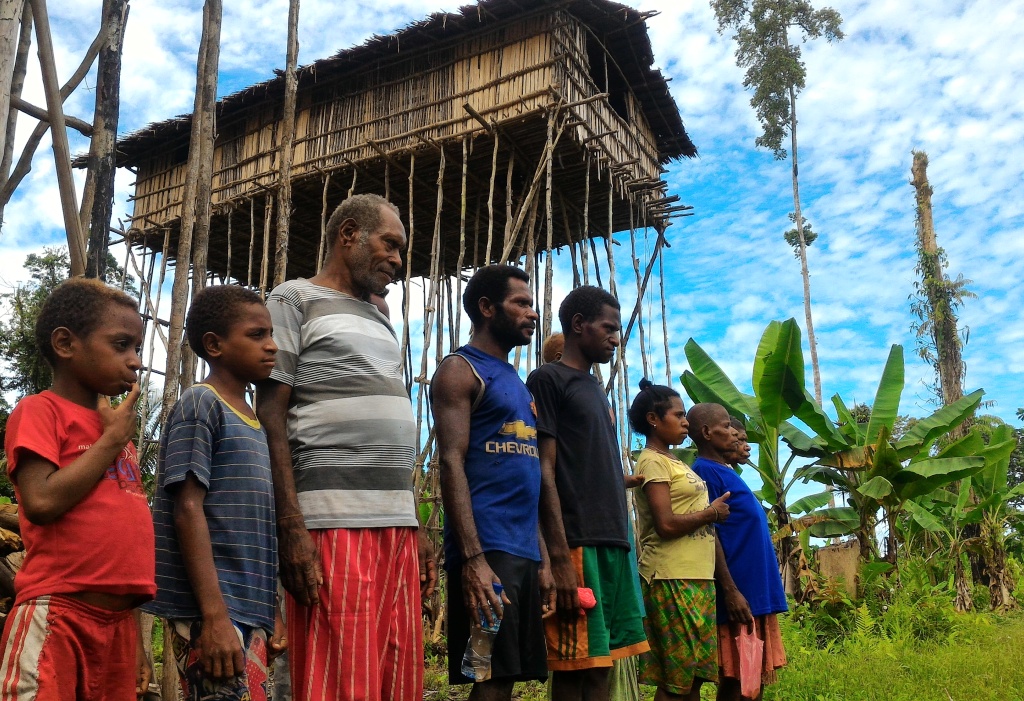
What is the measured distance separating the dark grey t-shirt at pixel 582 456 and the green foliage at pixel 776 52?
18.9m

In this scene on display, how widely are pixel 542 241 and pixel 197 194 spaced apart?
805 cm

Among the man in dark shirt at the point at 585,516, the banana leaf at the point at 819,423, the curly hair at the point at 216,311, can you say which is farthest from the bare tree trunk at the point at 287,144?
the banana leaf at the point at 819,423

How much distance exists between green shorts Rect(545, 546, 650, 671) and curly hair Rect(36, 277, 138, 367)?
5.85 feet

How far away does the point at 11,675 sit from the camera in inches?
78.4

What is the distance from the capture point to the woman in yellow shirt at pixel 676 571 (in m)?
3.61

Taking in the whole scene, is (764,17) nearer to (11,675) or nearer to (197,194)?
(197,194)

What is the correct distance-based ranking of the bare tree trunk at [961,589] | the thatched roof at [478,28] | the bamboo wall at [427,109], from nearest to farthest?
the bare tree trunk at [961,589], the bamboo wall at [427,109], the thatched roof at [478,28]

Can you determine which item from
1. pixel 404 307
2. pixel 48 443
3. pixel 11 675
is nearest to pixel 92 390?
pixel 48 443

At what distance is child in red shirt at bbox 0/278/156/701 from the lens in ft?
6.67

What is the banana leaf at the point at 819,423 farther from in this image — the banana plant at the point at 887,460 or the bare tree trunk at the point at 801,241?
the bare tree trunk at the point at 801,241

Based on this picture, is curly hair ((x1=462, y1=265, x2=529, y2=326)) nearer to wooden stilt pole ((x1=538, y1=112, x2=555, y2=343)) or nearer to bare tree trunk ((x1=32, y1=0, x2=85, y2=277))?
bare tree trunk ((x1=32, y1=0, x2=85, y2=277))

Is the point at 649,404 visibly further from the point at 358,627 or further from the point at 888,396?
the point at 888,396

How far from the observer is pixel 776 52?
2023 centimetres

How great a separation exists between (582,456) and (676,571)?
0.85 metres
